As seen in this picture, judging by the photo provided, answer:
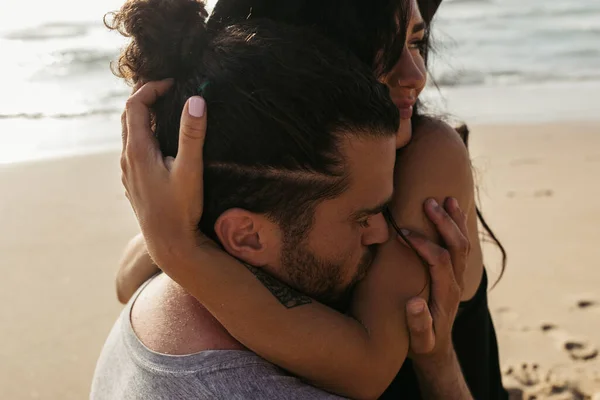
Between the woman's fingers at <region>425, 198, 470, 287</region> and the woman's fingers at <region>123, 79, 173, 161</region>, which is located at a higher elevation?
the woman's fingers at <region>123, 79, 173, 161</region>

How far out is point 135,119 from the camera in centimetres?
172

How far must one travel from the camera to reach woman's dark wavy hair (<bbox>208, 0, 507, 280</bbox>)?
184 centimetres

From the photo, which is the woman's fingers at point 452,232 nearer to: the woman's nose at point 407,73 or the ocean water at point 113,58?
the woman's nose at point 407,73

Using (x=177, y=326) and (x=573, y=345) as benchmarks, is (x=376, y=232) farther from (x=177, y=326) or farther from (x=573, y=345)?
(x=573, y=345)

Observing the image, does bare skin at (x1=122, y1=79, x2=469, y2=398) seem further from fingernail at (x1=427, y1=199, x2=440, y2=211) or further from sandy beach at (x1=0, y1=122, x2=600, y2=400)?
sandy beach at (x1=0, y1=122, x2=600, y2=400)

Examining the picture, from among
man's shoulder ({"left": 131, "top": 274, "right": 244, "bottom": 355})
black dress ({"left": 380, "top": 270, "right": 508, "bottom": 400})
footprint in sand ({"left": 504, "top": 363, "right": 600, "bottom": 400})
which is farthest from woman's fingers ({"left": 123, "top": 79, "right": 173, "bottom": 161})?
footprint in sand ({"left": 504, "top": 363, "right": 600, "bottom": 400})

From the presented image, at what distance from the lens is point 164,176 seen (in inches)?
65.3

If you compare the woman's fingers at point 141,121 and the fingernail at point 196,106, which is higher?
the fingernail at point 196,106

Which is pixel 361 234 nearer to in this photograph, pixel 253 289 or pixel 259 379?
pixel 253 289

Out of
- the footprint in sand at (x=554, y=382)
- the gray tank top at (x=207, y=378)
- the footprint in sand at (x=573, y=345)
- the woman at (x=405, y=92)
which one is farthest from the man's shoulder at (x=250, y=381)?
the footprint in sand at (x=573, y=345)

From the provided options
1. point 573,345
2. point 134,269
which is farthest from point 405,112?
point 573,345

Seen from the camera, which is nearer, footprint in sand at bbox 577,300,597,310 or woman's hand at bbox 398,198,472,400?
woman's hand at bbox 398,198,472,400

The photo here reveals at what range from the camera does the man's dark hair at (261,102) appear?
1.61 metres

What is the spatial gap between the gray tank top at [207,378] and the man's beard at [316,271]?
0.23 m
